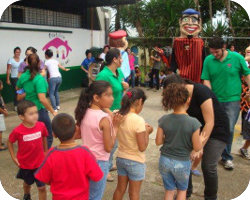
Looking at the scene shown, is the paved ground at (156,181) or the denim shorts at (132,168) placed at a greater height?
the denim shorts at (132,168)

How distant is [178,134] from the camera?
241 centimetres

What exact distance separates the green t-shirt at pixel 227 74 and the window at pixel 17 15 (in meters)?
6.44

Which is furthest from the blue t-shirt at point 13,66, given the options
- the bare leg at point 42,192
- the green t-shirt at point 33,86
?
the bare leg at point 42,192

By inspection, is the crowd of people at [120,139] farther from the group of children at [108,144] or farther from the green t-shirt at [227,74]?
the green t-shirt at [227,74]

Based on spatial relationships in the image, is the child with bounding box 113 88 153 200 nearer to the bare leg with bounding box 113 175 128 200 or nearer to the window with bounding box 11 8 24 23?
the bare leg with bounding box 113 175 128 200

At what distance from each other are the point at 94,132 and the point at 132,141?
1.29 feet

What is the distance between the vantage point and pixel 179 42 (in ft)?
15.8

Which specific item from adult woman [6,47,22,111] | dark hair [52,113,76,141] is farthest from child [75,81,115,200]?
adult woman [6,47,22,111]

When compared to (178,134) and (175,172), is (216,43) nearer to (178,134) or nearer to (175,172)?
(178,134)

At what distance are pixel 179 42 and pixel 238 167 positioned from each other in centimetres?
209

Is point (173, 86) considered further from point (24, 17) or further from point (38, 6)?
point (38, 6)

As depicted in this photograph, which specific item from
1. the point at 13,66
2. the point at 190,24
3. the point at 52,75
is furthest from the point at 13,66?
the point at 190,24

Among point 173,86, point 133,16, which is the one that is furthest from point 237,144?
point 133,16

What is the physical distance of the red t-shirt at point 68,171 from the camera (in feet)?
6.59
